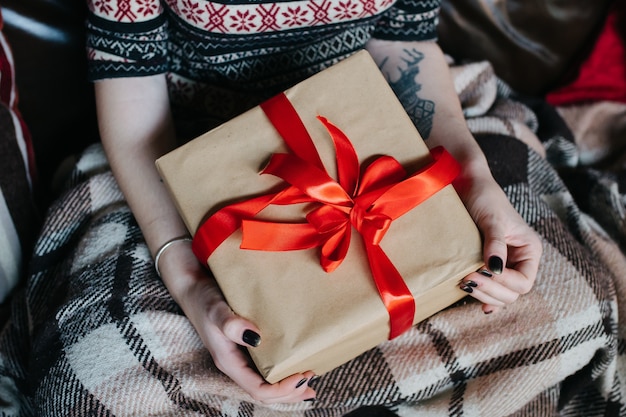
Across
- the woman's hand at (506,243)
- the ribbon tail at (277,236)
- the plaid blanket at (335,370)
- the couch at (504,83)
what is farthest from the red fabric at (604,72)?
the ribbon tail at (277,236)

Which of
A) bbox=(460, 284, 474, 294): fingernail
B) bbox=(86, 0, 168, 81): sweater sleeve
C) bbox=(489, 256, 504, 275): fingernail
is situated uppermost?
bbox=(86, 0, 168, 81): sweater sleeve

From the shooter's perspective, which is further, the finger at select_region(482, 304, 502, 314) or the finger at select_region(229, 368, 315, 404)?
the finger at select_region(482, 304, 502, 314)

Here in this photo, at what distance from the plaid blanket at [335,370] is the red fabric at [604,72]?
0.27m

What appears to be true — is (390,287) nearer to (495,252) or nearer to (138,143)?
(495,252)

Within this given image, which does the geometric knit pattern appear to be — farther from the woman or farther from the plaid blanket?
the plaid blanket

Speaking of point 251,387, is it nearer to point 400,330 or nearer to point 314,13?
point 400,330

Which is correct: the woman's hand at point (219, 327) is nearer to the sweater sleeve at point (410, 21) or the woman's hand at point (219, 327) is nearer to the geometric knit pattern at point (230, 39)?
the geometric knit pattern at point (230, 39)

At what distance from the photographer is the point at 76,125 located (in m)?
0.91

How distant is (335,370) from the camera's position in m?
0.66

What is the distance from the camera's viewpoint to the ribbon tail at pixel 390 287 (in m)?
0.53

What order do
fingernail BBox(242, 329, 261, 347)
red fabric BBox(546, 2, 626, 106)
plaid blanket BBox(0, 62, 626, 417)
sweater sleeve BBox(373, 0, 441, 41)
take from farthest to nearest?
1. red fabric BBox(546, 2, 626, 106)
2. sweater sleeve BBox(373, 0, 441, 41)
3. plaid blanket BBox(0, 62, 626, 417)
4. fingernail BBox(242, 329, 261, 347)

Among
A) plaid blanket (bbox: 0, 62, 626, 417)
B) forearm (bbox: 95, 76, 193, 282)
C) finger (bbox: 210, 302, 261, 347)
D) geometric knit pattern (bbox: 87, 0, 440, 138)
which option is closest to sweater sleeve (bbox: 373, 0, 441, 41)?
geometric knit pattern (bbox: 87, 0, 440, 138)

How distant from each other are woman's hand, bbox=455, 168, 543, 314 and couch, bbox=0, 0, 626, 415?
0.26 m

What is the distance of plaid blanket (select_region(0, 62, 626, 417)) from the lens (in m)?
0.63
